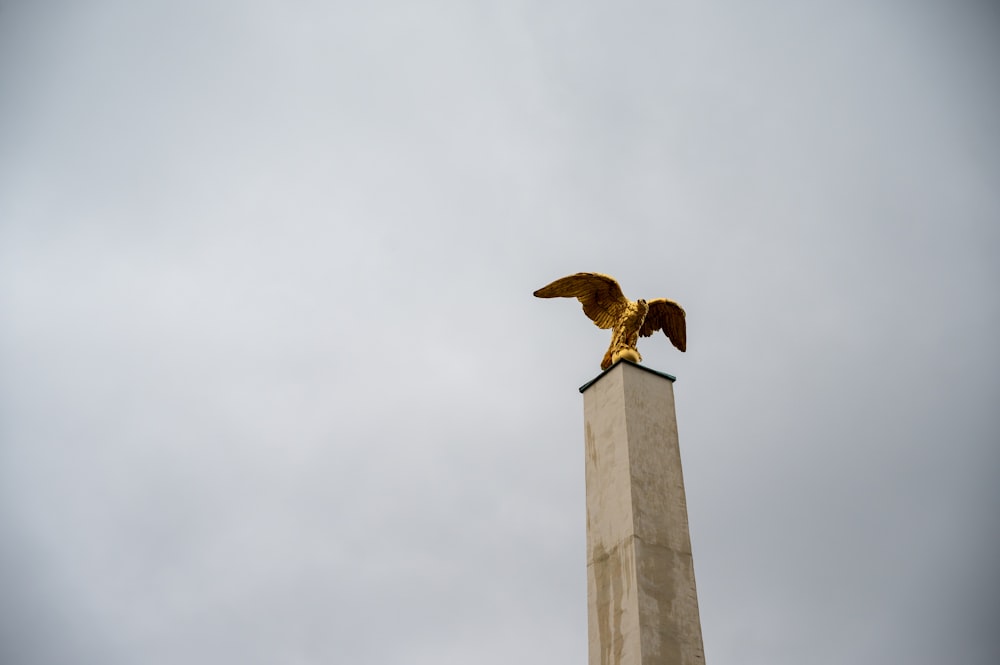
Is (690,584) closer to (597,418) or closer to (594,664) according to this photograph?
(594,664)

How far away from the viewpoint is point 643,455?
35.7ft

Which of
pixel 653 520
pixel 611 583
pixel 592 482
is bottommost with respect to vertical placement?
pixel 611 583

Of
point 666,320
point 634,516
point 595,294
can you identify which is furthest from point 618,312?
point 634,516

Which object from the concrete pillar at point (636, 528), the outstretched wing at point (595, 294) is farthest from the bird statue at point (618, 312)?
the concrete pillar at point (636, 528)

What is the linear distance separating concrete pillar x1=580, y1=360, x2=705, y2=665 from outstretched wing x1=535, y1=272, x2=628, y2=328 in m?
1.26

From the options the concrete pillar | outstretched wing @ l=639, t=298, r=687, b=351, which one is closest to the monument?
the concrete pillar

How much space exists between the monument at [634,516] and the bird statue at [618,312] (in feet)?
0.07

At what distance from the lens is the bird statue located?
40.3ft

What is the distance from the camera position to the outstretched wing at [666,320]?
13094 millimetres

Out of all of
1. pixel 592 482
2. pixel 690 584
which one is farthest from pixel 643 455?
pixel 690 584

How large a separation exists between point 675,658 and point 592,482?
2505 mm

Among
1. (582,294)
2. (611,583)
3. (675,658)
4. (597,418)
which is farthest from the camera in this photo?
(582,294)

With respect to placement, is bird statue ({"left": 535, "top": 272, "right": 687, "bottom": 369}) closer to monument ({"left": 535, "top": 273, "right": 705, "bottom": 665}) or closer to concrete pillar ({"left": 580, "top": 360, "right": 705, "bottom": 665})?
monument ({"left": 535, "top": 273, "right": 705, "bottom": 665})

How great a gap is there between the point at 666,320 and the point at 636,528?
4038mm
